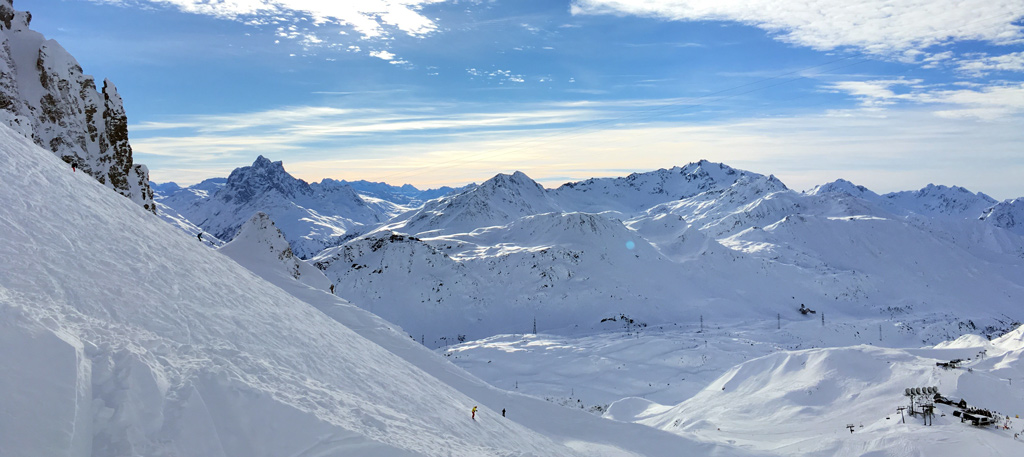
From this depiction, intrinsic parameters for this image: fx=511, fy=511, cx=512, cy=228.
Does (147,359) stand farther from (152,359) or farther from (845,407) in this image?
(845,407)

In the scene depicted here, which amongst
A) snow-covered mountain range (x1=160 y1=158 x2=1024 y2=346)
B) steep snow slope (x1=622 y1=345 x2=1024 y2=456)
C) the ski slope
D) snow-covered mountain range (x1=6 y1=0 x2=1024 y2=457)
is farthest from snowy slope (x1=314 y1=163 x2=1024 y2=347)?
the ski slope

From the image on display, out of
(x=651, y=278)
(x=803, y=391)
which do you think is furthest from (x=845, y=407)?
(x=651, y=278)

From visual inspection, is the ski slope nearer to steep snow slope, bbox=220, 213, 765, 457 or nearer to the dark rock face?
steep snow slope, bbox=220, 213, 765, 457

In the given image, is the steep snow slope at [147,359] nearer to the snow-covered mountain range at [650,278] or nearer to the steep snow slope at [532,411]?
the steep snow slope at [532,411]

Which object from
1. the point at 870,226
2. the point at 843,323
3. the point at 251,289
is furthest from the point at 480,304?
the point at 870,226

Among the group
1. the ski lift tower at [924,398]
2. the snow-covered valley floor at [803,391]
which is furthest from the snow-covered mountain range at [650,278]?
the ski lift tower at [924,398]

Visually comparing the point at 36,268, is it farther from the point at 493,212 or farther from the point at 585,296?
the point at 493,212
